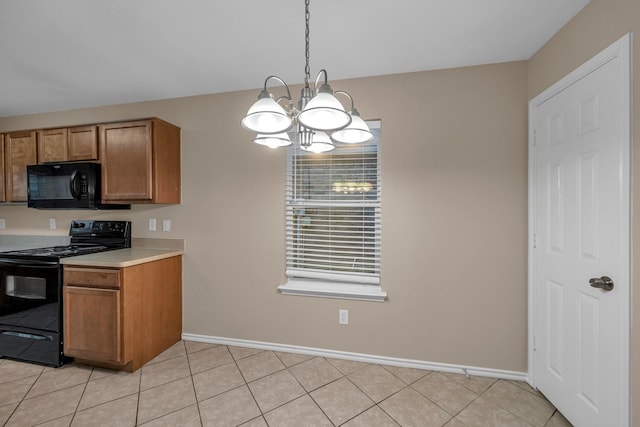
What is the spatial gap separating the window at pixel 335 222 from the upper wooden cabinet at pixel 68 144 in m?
1.87

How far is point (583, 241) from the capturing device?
1577mm

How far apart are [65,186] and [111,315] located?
1427 mm

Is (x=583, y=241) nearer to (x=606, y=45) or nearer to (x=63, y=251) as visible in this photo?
(x=606, y=45)

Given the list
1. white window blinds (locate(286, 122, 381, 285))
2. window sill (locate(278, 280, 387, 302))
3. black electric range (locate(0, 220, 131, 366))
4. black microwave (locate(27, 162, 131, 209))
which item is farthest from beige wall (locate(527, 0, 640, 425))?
black microwave (locate(27, 162, 131, 209))

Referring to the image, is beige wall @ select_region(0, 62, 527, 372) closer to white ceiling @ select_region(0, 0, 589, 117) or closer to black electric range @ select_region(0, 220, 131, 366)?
white ceiling @ select_region(0, 0, 589, 117)

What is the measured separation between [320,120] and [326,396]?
183 centimetres

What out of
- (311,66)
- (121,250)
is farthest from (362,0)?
(121,250)

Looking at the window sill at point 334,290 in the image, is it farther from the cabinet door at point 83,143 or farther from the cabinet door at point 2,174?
the cabinet door at point 2,174

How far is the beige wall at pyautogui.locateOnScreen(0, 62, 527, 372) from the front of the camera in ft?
6.97

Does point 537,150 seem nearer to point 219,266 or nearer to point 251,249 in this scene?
point 251,249

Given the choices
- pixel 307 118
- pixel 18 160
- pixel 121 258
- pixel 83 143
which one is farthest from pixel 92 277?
pixel 307 118

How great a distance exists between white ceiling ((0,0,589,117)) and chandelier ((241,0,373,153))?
2.30 ft

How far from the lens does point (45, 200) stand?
108 inches

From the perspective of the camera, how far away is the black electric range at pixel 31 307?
2252mm
